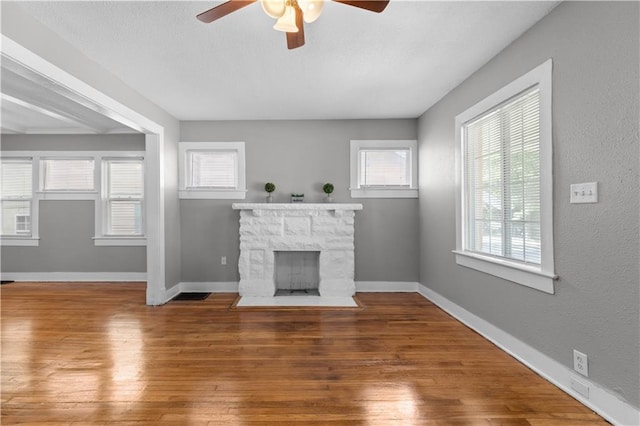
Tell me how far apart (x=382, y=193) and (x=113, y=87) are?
11.4ft

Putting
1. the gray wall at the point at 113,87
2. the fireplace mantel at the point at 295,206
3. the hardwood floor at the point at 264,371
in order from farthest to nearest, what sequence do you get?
the fireplace mantel at the point at 295,206
the gray wall at the point at 113,87
the hardwood floor at the point at 264,371

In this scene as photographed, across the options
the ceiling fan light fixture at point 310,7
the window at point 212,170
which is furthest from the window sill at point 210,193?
the ceiling fan light fixture at point 310,7

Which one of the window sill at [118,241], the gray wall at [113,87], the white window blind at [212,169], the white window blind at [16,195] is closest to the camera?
the gray wall at [113,87]

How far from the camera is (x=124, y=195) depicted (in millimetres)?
5480

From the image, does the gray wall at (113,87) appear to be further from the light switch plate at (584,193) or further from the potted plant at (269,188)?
the light switch plate at (584,193)

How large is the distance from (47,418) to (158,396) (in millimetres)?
576

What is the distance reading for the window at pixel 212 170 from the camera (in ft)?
15.6

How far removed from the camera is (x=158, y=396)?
2.07 metres

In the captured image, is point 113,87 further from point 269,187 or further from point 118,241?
point 118,241

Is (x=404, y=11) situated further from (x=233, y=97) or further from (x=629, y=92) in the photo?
(x=233, y=97)

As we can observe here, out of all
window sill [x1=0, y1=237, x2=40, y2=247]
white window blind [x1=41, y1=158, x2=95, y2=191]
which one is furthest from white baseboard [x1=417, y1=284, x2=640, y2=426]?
window sill [x1=0, y1=237, x2=40, y2=247]

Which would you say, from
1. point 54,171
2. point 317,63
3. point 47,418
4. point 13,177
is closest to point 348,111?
point 317,63

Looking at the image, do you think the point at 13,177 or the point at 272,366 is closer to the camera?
the point at 272,366

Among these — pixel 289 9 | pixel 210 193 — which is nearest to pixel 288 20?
pixel 289 9
